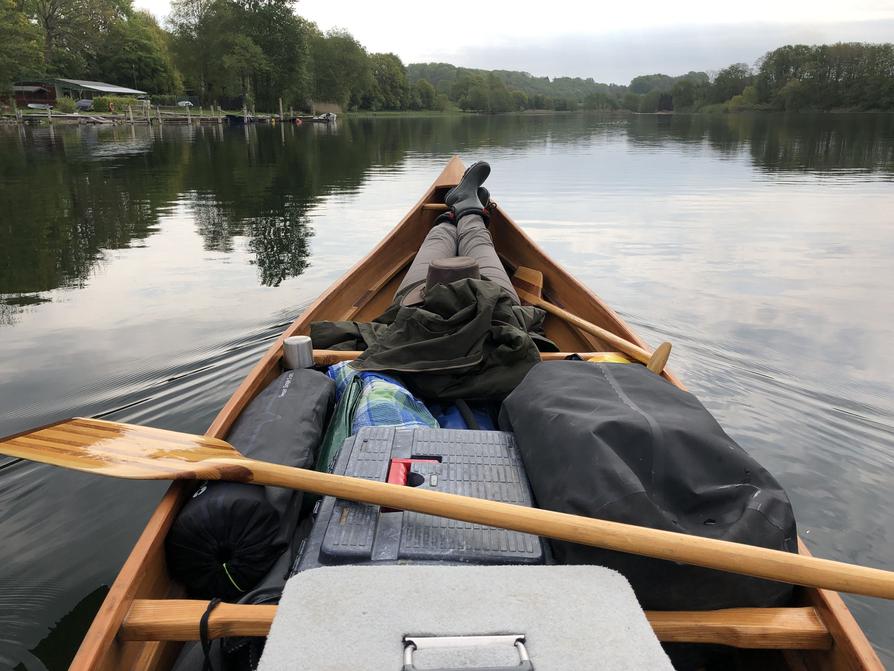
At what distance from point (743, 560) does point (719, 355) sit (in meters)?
4.15

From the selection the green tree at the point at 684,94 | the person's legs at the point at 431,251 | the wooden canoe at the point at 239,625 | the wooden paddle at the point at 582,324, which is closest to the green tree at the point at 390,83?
the green tree at the point at 684,94

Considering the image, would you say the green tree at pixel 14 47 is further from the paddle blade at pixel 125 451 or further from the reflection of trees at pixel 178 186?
the paddle blade at pixel 125 451

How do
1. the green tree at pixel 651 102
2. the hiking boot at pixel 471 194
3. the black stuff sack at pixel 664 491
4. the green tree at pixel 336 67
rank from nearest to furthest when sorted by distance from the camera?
1. the black stuff sack at pixel 664 491
2. the hiking boot at pixel 471 194
3. the green tree at pixel 336 67
4. the green tree at pixel 651 102

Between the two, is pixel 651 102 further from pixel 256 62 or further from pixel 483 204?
pixel 483 204

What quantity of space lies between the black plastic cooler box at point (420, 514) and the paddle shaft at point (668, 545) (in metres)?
0.12

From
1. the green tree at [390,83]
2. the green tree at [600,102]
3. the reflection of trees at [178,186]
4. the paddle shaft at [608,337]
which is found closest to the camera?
the paddle shaft at [608,337]

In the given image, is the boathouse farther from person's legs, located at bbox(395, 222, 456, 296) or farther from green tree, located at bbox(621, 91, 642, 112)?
green tree, located at bbox(621, 91, 642, 112)

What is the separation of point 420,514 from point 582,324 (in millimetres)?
2400

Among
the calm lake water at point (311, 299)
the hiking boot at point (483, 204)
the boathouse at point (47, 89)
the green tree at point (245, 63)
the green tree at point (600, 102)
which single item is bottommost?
the calm lake water at point (311, 299)

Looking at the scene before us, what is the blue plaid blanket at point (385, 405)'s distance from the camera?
234cm

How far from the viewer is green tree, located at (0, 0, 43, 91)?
34.9m

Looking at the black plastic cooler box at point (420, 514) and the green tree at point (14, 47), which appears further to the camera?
the green tree at point (14, 47)

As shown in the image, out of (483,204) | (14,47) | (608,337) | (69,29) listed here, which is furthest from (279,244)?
(69,29)

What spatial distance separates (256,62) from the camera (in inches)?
2063
